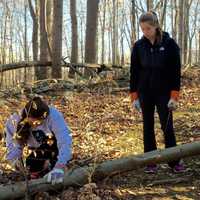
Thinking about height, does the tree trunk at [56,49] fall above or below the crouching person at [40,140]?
above

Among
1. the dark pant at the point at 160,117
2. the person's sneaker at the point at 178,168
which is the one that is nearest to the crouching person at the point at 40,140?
the dark pant at the point at 160,117

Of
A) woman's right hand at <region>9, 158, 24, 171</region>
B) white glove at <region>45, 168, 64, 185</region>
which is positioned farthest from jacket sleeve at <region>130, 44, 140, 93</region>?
woman's right hand at <region>9, 158, 24, 171</region>

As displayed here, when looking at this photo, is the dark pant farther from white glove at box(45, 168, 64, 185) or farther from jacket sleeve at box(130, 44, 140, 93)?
white glove at box(45, 168, 64, 185)

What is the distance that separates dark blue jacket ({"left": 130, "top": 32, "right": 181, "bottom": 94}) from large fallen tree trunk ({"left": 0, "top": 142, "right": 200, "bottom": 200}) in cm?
71

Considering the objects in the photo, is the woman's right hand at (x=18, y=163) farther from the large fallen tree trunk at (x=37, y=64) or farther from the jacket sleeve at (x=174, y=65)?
the large fallen tree trunk at (x=37, y=64)

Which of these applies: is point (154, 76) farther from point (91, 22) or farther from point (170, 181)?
point (91, 22)

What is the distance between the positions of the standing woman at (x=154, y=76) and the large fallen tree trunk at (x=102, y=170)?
42 cm

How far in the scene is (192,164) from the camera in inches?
211

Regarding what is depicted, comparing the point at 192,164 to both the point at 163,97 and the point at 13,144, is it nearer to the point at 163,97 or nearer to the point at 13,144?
the point at 163,97

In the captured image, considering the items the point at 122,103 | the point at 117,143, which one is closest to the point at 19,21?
the point at 122,103

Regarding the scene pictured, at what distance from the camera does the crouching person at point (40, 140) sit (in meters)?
4.21

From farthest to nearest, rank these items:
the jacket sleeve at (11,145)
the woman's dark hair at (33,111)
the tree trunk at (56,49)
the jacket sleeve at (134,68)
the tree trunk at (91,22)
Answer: the tree trunk at (91,22)
the tree trunk at (56,49)
the jacket sleeve at (134,68)
the jacket sleeve at (11,145)
the woman's dark hair at (33,111)

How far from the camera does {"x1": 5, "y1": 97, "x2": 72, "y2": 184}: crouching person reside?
4.21m

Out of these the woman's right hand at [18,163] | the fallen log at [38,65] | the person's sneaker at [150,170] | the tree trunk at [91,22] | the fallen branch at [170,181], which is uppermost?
the tree trunk at [91,22]
